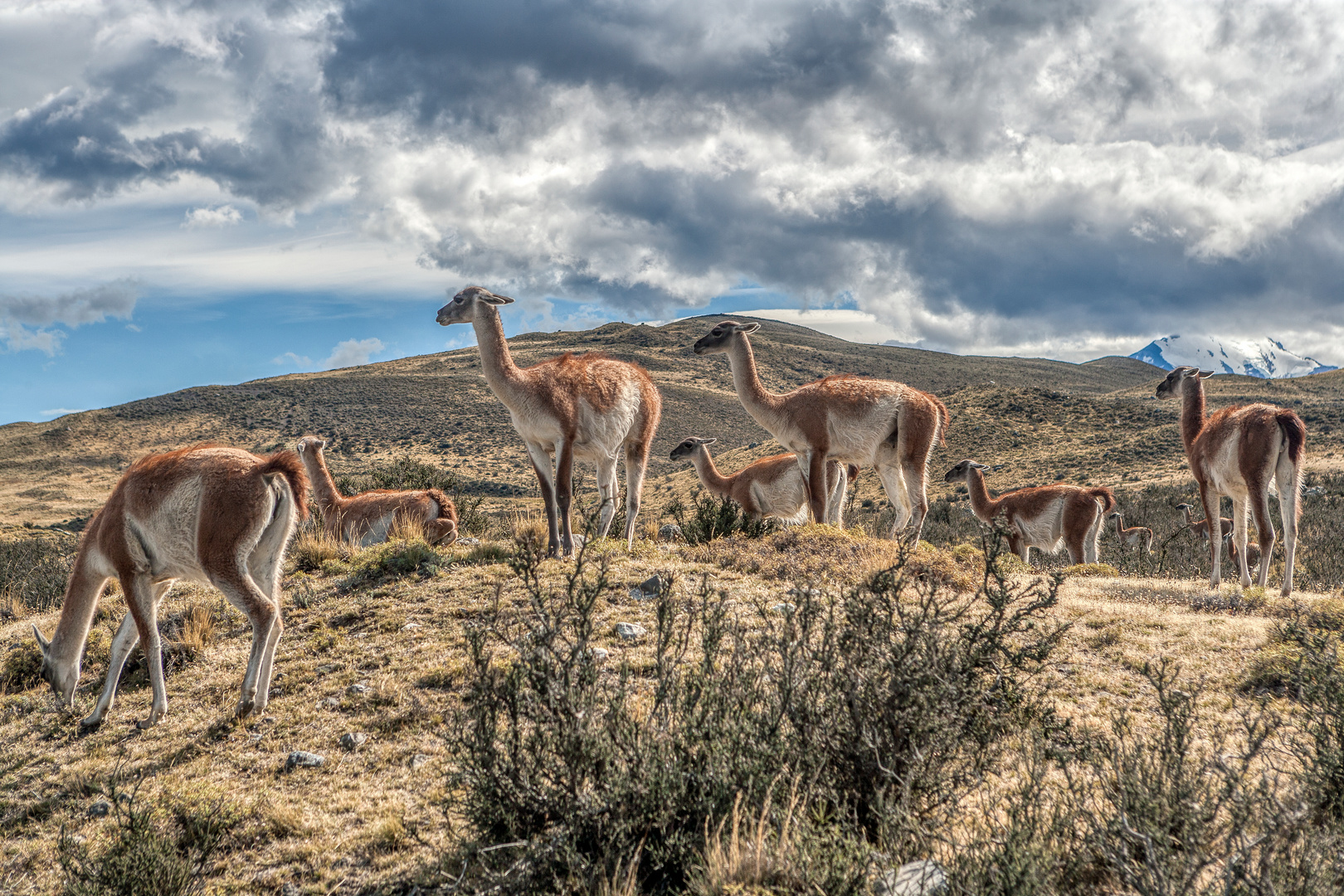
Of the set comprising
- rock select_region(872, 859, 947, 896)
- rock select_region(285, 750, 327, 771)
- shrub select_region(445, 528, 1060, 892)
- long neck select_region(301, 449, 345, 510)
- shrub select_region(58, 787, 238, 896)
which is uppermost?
long neck select_region(301, 449, 345, 510)

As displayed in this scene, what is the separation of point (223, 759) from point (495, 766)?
9.32 feet

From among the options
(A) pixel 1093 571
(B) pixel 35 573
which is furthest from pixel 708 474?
(B) pixel 35 573

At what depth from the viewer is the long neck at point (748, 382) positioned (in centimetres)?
1148

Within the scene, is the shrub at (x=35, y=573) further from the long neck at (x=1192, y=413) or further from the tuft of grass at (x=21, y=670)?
the long neck at (x=1192, y=413)

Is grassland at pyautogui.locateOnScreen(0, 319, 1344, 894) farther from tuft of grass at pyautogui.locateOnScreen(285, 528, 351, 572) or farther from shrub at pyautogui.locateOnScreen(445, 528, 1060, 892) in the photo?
shrub at pyautogui.locateOnScreen(445, 528, 1060, 892)

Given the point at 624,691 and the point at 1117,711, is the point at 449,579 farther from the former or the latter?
the point at 1117,711

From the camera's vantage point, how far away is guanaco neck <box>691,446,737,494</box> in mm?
14703

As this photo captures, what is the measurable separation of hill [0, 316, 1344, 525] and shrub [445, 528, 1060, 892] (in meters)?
30.2

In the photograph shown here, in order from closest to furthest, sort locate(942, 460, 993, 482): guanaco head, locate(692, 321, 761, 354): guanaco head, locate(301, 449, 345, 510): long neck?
1. locate(301, 449, 345, 510): long neck
2. locate(692, 321, 761, 354): guanaco head
3. locate(942, 460, 993, 482): guanaco head

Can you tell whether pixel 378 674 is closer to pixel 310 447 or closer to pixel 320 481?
pixel 320 481

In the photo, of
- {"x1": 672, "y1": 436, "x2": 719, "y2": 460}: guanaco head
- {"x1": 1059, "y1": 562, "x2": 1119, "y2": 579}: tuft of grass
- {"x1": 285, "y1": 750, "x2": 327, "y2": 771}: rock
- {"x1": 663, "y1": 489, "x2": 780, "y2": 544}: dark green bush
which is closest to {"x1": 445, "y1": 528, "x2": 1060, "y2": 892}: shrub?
{"x1": 285, "y1": 750, "x2": 327, "y2": 771}: rock

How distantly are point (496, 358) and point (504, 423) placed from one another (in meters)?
52.6

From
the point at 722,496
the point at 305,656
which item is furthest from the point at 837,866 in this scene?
the point at 722,496

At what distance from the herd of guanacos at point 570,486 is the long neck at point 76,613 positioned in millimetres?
12
